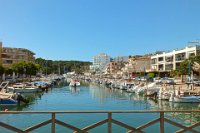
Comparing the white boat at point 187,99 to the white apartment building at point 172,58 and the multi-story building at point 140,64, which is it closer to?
the white apartment building at point 172,58

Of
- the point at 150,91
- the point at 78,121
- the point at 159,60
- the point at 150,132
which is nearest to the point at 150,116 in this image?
the point at 78,121

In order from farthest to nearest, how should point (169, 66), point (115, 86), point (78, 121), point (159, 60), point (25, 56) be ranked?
point (25, 56) < point (159, 60) < point (169, 66) < point (115, 86) < point (78, 121)

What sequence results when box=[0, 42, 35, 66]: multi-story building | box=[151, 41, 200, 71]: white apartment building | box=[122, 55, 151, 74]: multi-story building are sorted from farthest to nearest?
box=[122, 55, 151, 74]: multi-story building → box=[0, 42, 35, 66]: multi-story building → box=[151, 41, 200, 71]: white apartment building

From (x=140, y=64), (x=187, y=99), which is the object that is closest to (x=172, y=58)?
(x=140, y=64)

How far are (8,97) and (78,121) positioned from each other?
900 inches

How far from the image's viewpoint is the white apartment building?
119 metres

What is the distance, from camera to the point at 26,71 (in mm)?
144000

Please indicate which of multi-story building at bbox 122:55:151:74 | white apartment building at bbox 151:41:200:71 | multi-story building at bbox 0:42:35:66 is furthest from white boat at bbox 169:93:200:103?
multi-story building at bbox 122:55:151:74

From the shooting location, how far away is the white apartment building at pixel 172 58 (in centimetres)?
11944

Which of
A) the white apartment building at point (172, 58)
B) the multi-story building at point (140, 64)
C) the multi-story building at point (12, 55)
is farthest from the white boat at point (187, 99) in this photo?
the multi-story building at point (140, 64)

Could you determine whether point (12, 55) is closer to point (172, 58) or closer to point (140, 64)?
point (140, 64)

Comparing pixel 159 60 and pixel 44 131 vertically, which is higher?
pixel 159 60

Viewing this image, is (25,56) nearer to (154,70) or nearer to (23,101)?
(154,70)

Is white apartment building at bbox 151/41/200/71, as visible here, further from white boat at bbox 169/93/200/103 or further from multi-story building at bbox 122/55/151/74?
white boat at bbox 169/93/200/103
